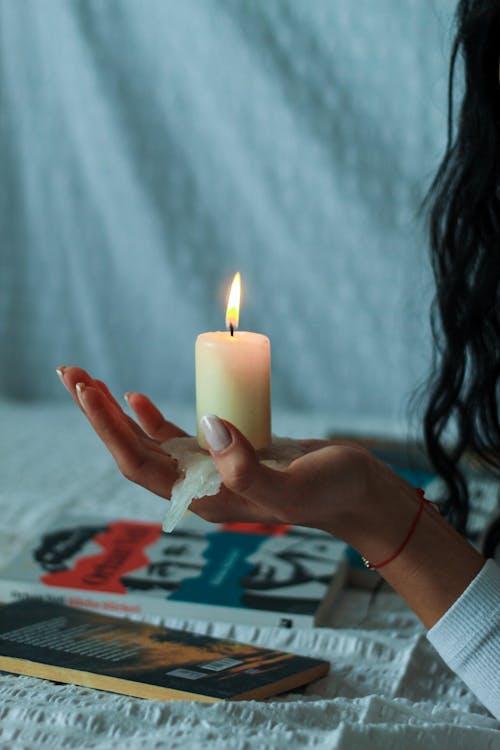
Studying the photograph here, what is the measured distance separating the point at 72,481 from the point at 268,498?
2.46ft

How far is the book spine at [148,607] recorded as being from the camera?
839 millimetres

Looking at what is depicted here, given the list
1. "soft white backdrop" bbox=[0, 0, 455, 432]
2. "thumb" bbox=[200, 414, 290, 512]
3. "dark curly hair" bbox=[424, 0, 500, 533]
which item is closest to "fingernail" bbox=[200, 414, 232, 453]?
"thumb" bbox=[200, 414, 290, 512]

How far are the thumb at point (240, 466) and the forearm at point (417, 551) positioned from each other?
0.35ft

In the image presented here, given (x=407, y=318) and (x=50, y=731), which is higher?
(x=50, y=731)

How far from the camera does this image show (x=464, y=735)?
1.95ft

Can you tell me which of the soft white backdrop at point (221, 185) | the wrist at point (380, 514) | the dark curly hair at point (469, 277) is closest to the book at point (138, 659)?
the wrist at point (380, 514)

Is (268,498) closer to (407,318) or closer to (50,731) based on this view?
(50,731)

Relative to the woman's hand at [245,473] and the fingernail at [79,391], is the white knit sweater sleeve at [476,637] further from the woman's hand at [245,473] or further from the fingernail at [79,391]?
the fingernail at [79,391]

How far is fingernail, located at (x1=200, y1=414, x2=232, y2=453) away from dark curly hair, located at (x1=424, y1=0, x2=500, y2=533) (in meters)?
0.55

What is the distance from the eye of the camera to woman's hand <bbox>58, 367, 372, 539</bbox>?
1.86 feet

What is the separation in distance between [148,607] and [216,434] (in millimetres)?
348

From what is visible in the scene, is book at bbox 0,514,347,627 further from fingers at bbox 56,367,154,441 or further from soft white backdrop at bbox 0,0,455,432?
soft white backdrop at bbox 0,0,455,432

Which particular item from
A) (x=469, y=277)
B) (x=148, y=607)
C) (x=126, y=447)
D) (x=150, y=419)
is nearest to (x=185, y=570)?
(x=148, y=607)

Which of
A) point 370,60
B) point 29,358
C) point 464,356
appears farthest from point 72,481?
point 370,60
